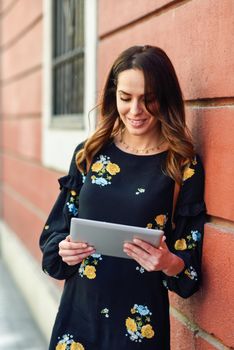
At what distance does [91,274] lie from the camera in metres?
2.65

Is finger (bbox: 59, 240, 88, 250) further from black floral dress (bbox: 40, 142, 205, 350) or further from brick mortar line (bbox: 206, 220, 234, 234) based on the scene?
brick mortar line (bbox: 206, 220, 234, 234)

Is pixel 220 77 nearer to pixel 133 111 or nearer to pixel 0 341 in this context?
pixel 133 111

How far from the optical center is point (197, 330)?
2.83 meters

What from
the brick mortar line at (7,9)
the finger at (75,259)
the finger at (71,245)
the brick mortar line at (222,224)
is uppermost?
the brick mortar line at (7,9)

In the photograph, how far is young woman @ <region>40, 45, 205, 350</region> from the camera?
251 cm

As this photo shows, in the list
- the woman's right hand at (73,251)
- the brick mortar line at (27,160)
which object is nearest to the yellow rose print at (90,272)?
the woman's right hand at (73,251)

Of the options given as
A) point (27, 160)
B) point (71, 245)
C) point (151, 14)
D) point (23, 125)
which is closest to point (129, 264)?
point (71, 245)

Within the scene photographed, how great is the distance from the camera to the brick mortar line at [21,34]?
631cm

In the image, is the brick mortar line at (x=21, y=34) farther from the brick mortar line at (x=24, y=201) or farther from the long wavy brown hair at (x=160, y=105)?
the long wavy brown hair at (x=160, y=105)

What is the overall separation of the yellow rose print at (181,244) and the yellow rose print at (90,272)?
13.9 inches

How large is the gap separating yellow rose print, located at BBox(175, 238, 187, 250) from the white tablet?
0.24 meters

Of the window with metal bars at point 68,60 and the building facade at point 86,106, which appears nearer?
the building facade at point 86,106

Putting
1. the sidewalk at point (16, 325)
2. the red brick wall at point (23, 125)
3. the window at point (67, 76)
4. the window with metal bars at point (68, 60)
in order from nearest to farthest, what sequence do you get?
the window at point (67, 76) < the window with metal bars at point (68, 60) < the sidewalk at point (16, 325) < the red brick wall at point (23, 125)

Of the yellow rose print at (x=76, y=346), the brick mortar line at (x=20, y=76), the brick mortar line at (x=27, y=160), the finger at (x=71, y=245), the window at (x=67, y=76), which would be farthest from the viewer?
the brick mortar line at (x=20, y=76)
